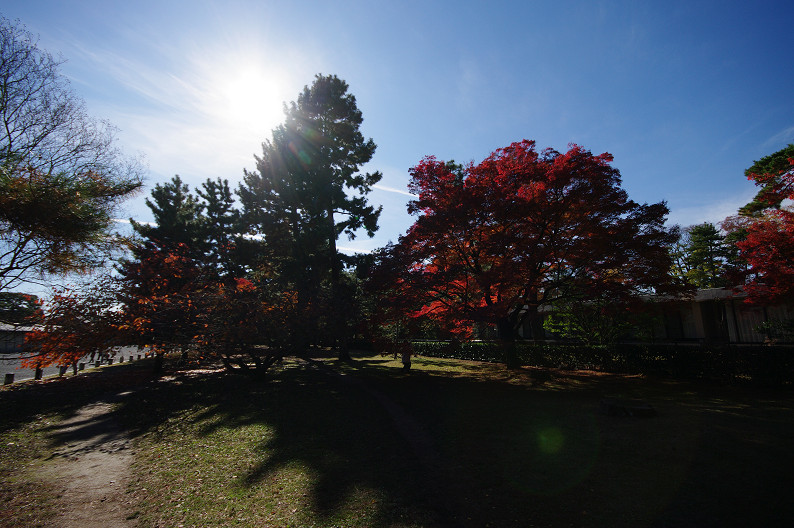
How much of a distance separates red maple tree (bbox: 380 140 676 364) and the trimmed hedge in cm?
267

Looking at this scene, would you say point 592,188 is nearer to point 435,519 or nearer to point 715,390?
point 715,390

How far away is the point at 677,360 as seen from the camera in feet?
40.5

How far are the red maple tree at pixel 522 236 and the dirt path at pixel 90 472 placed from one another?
9357 millimetres

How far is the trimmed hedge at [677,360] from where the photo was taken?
33.4 ft

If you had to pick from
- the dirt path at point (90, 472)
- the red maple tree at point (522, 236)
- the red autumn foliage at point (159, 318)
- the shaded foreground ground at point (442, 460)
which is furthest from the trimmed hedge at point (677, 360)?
the dirt path at point (90, 472)

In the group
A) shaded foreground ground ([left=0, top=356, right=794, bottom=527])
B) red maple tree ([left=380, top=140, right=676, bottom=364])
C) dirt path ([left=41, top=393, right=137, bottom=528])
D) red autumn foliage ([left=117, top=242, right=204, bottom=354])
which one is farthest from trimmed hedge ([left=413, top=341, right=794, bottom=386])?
dirt path ([left=41, top=393, right=137, bottom=528])

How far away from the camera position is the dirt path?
476 centimetres

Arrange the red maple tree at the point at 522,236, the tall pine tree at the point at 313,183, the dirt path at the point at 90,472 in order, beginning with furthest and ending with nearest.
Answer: the tall pine tree at the point at 313,183, the red maple tree at the point at 522,236, the dirt path at the point at 90,472

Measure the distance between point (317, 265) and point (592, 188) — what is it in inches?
599

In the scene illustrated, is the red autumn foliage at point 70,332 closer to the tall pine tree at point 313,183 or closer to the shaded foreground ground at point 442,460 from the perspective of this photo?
the shaded foreground ground at point 442,460

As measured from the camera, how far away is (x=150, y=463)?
6754 mm

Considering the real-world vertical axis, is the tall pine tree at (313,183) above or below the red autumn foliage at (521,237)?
above

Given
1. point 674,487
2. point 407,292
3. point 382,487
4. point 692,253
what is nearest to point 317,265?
point 407,292

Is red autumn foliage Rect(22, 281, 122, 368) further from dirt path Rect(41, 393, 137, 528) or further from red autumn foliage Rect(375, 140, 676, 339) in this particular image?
red autumn foliage Rect(375, 140, 676, 339)
